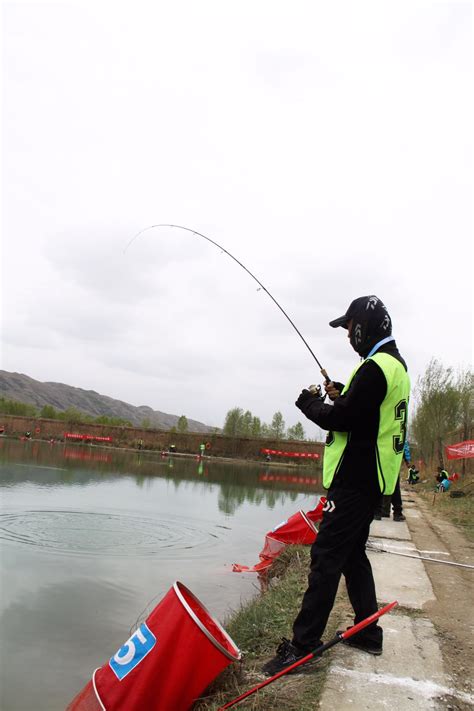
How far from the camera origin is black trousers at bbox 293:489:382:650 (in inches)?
106

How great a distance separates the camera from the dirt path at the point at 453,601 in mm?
2752

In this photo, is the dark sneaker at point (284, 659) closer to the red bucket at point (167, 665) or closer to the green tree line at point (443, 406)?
the red bucket at point (167, 665)

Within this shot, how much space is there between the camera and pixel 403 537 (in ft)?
23.2

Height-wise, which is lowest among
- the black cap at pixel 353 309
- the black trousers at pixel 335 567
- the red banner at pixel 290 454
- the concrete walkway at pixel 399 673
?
the red banner at pixel 290 454

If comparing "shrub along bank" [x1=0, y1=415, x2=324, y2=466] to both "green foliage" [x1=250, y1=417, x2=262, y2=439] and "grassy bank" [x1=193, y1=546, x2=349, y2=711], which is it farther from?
"grassy bank" [x1=193, y1=546, x2=349, y2=711]

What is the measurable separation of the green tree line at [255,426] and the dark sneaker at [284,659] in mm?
78568

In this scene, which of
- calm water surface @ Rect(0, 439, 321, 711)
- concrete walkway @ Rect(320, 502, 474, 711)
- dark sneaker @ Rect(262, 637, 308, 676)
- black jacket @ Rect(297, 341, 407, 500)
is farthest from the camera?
calm water surface @ Rect(0, 439, 321, 711)

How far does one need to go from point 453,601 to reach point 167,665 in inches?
103

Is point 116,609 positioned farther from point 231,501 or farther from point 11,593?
point 231,501

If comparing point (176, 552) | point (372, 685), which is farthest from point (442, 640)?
point (176, 552)

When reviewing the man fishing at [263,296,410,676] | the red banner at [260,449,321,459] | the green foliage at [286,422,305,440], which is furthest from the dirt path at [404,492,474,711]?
the green foliage at [286,422,305,440]

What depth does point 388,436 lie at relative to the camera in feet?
9.35

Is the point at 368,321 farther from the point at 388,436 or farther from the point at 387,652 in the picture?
the point at 387,652

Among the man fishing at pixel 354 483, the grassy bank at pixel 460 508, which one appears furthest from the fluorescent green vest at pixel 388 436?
the grassy bank at pixel 460 508
